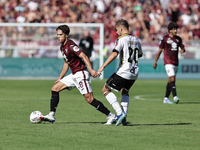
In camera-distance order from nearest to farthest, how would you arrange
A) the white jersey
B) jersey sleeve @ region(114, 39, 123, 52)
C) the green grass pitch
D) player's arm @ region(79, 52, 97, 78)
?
the green grass pitch, player's arm @ region(79, 52, 97, 78), jersey sleeve @ region(114, 39, 123, 52), the white jersey

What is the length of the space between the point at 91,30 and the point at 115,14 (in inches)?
186

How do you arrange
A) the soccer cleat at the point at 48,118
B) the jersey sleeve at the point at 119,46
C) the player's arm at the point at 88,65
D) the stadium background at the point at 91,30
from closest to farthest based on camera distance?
the player's arm at the point at 88,65 → the jersey sleeve at the point at 119,46 → the soccer cleat at the point at 48,118 → the stadium background at the point at 91,30

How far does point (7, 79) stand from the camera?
2403 cm

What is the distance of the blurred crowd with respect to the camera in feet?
90.6

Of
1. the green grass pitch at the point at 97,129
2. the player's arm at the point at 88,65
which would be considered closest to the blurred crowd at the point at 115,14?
the green grass pitch at the point at 97,129

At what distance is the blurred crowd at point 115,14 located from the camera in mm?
27625

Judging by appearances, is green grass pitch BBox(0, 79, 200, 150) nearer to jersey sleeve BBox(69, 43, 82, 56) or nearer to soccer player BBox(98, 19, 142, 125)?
soccer player BBox(98, 19, 142, 125)

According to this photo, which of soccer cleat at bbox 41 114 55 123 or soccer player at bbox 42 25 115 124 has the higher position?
soccer player at bbox 42 25 115 124

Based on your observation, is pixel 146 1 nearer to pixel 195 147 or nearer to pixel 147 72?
pixel 147 72

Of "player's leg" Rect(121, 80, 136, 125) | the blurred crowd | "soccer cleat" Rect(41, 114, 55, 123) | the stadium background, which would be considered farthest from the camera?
the blurred crowd

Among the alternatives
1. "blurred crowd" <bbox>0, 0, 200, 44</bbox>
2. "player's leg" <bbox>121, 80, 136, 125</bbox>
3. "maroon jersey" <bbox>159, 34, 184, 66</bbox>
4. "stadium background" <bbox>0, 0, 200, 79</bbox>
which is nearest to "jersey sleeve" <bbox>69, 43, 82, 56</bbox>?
"player's leg" <bbox>121, 80, 136, 125</bbox>

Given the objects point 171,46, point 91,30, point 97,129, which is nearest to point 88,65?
point 97,129

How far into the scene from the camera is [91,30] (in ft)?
83.6

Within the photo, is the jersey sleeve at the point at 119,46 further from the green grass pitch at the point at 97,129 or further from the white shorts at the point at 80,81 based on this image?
the green grass pitch at the point at 97,129
